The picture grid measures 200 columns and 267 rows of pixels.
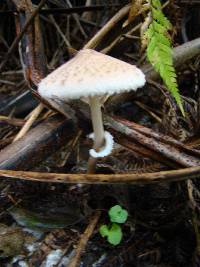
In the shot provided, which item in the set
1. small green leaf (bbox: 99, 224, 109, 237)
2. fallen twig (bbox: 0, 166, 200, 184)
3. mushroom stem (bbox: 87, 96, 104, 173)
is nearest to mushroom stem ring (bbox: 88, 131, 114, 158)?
mushroom stem (bbox: 87, 96, 104, 173)

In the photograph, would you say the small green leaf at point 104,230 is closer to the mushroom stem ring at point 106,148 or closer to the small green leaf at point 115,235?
the small green leaf at point 115,235

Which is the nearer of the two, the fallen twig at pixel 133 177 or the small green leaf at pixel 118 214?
the fallen twig at pixel 133 177

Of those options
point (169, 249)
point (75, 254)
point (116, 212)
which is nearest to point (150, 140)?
point (116, 212)

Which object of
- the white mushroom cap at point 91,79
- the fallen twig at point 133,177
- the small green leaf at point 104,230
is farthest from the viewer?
the small green leaf at point 104,230

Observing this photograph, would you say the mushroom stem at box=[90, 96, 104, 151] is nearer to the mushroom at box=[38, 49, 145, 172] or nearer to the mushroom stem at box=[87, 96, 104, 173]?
the mushroom stem at box=[87, 96, 104, 173]

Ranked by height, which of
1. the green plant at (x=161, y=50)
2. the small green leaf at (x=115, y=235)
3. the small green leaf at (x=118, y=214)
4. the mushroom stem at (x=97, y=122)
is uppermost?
the green plant at (x=161, y=50)

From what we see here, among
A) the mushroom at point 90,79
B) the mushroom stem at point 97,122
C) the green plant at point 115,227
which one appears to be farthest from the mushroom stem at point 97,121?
the green plant at point 115,227

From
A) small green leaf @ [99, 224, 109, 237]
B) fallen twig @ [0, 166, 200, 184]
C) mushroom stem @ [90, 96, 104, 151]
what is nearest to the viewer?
fallen twig @ [0, 166, 200, 184]

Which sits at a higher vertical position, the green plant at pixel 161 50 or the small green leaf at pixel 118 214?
the green plant at pixel 161 50

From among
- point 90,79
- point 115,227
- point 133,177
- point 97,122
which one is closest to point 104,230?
point 115,227
